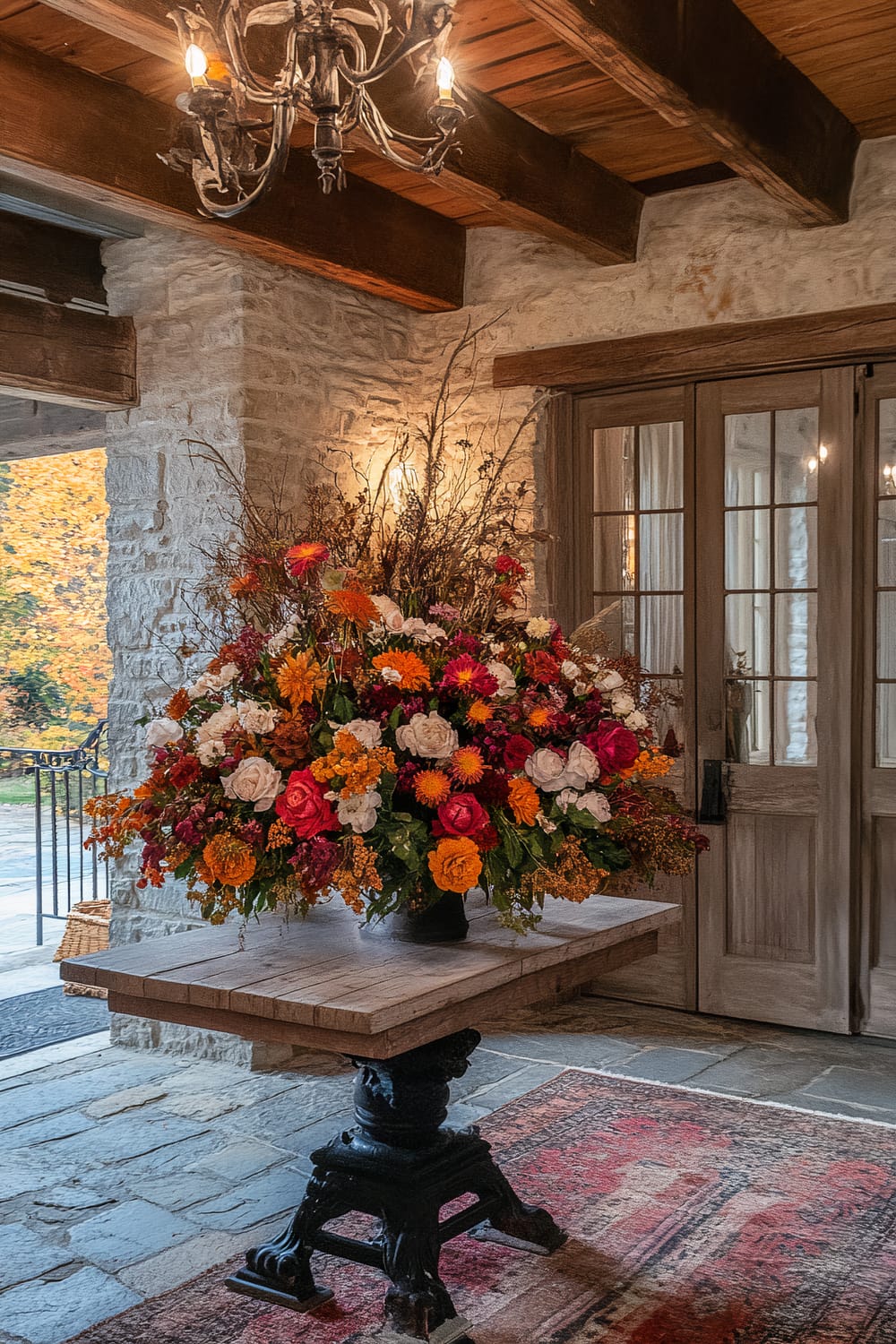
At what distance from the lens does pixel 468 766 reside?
2.29 meters

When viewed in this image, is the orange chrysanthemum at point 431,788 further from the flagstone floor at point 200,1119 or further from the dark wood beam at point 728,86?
the dark wood beam at point 728,86

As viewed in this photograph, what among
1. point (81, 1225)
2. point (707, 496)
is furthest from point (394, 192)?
point (81, 1225)

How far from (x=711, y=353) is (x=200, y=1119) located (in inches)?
120

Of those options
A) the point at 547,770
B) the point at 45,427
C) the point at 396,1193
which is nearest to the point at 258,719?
the point at 547,770

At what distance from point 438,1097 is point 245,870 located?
0.72 meters

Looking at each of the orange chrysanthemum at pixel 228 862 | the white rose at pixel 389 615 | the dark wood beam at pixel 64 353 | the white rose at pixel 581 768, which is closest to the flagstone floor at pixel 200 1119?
the orange chrysanthemum at pixel 228 862

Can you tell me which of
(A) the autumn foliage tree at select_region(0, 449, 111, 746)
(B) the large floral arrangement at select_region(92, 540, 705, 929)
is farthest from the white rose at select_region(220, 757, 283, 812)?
(A) the autumn foliage tree at select_region(0, 449, 111, 746)

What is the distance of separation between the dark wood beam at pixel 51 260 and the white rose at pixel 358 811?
111 inches

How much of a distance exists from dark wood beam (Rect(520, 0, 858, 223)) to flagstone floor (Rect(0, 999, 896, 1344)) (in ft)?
9.07

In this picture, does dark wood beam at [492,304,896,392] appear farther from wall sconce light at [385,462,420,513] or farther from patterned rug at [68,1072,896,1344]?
patterned rug at [68,1072,896,1344]

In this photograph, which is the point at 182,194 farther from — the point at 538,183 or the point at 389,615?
the point at 389,615

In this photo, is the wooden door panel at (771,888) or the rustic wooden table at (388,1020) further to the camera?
the wooden door panel at (771,888)

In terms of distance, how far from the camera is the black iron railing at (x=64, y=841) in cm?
561

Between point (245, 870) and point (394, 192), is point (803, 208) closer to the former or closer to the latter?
point (394, 192)
